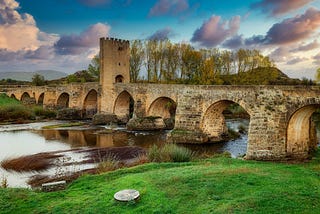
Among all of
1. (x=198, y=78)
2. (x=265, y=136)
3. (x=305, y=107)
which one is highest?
(x=198, y=78)

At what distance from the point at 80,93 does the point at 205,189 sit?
38.0 meters

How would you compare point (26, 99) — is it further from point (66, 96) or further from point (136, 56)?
point (136, 56)

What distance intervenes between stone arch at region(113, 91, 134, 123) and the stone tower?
755 mm

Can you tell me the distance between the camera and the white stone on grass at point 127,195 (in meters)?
8.80

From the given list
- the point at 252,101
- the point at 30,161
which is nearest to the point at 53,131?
the point at 30,161

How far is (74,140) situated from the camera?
2686 cm

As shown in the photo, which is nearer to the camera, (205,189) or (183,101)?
(205,189)

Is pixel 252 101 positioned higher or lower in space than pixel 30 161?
higher

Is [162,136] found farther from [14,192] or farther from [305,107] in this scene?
[14,192]

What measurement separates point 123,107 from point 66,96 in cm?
1657

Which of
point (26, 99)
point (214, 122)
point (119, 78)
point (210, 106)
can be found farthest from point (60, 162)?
point (26, 99)

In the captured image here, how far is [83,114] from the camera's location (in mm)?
44875

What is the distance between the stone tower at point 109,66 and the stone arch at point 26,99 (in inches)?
966

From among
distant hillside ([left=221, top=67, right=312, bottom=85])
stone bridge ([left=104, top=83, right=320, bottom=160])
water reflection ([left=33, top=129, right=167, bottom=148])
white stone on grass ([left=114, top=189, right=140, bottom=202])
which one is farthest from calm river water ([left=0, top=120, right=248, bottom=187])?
distant hillside ([left=221, top=67, right=312, bottom=85])
